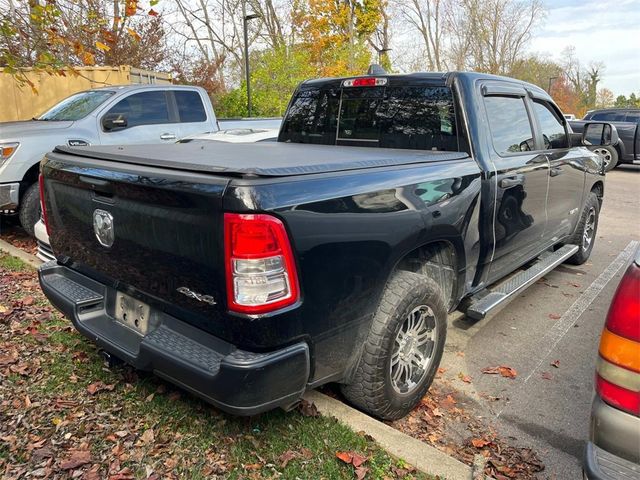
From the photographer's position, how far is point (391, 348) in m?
2.65

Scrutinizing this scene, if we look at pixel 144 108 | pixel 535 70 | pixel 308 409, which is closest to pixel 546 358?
pixel 308 409

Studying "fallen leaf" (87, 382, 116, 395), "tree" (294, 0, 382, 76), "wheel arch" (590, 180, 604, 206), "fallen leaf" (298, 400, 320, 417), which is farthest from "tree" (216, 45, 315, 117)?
"fallen leaf" (298, 400, 320, 417)

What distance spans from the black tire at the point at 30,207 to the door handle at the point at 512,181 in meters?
5.25

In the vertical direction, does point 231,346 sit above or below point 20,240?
above

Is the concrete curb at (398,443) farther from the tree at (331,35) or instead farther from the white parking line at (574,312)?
the tree at (331,35)

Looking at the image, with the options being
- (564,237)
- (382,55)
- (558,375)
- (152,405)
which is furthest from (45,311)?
(382,55)

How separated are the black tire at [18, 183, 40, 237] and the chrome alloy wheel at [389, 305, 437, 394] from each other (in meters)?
4.98

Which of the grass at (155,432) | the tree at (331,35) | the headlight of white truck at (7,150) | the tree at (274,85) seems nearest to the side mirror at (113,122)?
the headlight of white truck at (7,150)

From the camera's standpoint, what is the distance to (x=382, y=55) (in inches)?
1244

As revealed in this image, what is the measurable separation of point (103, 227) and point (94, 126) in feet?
16.0

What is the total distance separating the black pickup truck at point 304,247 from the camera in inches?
81.7

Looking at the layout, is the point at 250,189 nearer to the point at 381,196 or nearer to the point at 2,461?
the point at 381,196

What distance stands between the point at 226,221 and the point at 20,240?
5.79m

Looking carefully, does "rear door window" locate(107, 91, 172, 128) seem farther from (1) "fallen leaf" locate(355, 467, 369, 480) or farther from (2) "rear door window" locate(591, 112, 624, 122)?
(2) "rear door window" locate(591, 112, 624, 122)
